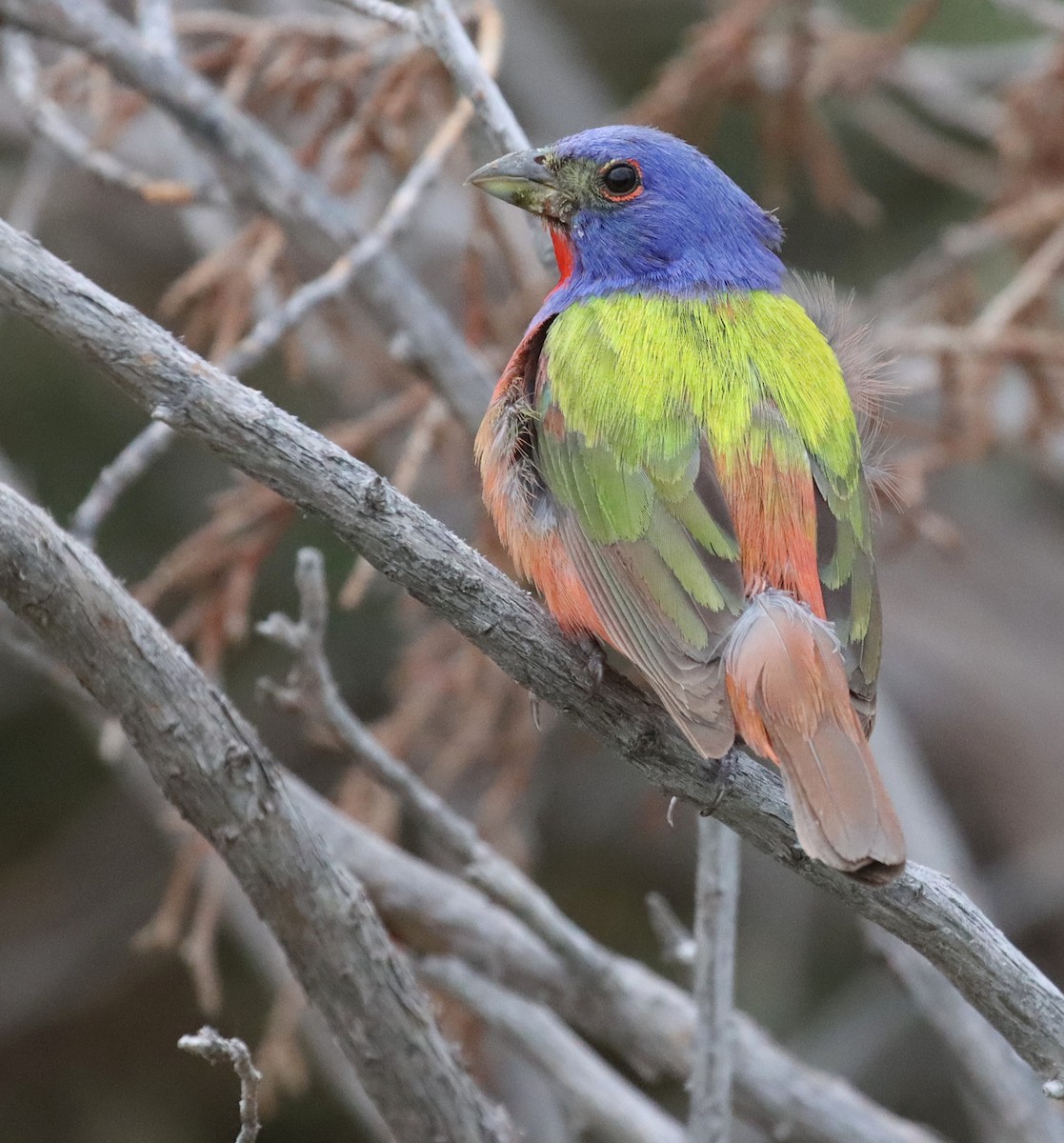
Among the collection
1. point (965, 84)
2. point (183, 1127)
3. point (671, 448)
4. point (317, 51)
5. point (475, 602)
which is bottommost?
point (183, 1127)

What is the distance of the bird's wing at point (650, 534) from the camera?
2443 mm

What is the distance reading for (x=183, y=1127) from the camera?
6.13m

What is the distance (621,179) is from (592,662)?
133 cm

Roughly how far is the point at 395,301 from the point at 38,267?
189 cm

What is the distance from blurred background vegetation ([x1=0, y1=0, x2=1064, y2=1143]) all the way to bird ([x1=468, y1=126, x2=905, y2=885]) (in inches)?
58.8

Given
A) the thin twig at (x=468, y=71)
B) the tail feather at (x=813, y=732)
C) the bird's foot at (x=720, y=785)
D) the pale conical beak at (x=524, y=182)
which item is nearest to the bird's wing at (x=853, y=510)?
the tail feather at (x=813, y=732)

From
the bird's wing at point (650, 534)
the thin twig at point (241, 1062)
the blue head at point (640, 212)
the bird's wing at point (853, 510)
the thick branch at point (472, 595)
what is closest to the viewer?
the thin twig at point (241, 1062)

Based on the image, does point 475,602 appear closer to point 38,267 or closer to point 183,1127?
point 38,267

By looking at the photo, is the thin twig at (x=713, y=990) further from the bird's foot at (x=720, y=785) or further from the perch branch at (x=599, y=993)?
the bird's foot at (x=720, y=785)

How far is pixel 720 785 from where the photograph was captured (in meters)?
2.30

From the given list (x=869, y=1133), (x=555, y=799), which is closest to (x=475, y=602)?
(x=869, y=1133)

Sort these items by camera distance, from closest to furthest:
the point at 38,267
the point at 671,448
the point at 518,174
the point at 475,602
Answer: the point at 38,267
the point at 475,602
the point at 671,448
the point at 518,174

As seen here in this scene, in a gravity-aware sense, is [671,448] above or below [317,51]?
below

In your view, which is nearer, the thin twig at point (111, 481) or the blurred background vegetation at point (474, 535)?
the thin twig at point (111, 481)
